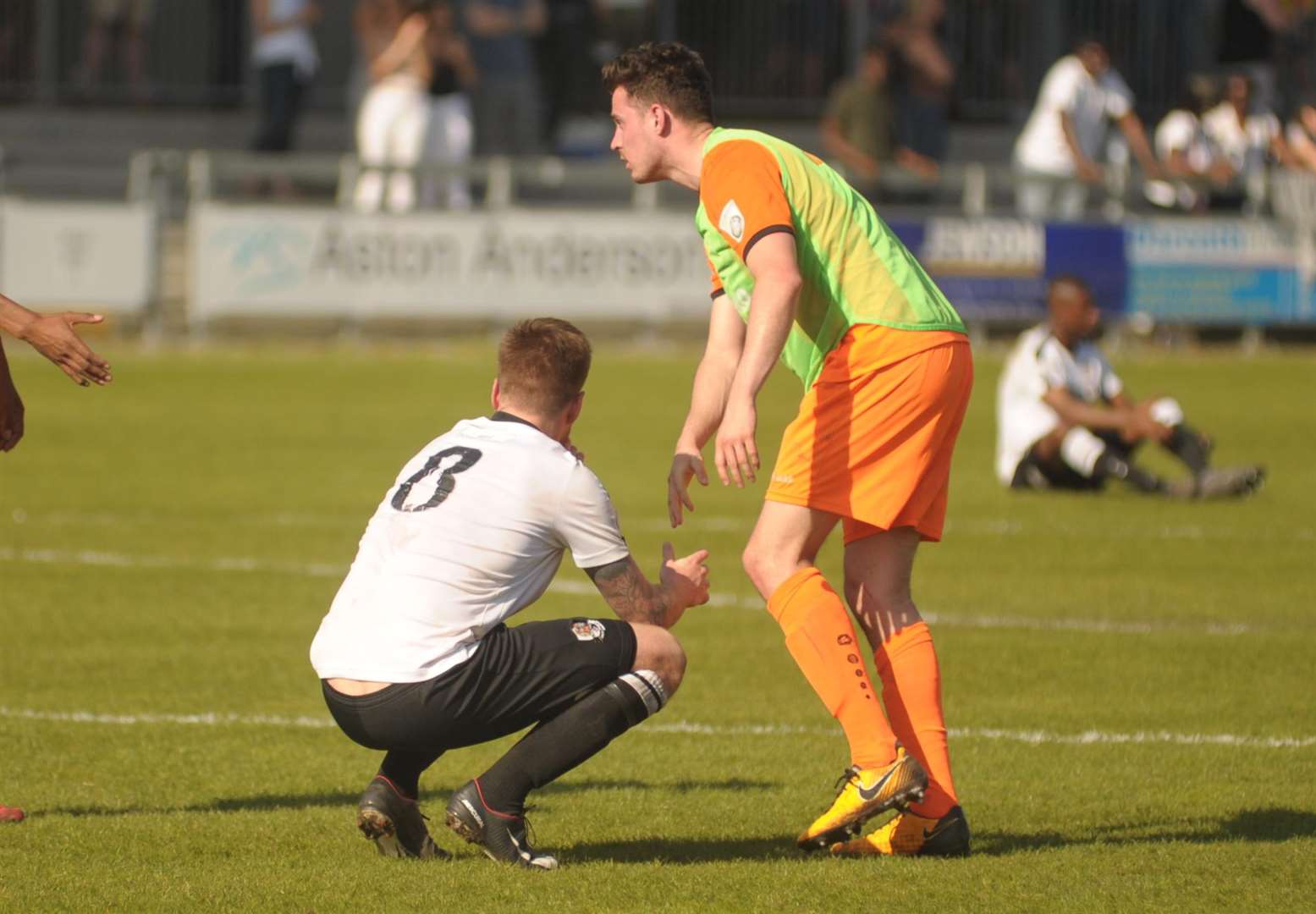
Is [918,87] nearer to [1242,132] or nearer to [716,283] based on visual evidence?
[1242,132]

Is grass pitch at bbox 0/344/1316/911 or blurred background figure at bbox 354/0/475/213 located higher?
blurred background figure at bbox 354/0/475/213

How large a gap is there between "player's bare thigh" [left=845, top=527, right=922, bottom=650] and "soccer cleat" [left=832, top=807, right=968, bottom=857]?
1.62 feet

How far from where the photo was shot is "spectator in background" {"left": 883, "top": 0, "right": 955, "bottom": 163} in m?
24.4

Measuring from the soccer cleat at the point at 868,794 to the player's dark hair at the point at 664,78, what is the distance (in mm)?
1758

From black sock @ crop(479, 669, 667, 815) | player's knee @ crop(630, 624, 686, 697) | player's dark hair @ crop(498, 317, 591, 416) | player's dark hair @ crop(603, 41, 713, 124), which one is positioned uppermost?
player's dark hair @ crop(603, 41, 713, 124)

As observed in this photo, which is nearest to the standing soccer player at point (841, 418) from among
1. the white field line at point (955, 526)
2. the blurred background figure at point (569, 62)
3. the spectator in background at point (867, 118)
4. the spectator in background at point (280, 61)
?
the white field line at point (955, 526)

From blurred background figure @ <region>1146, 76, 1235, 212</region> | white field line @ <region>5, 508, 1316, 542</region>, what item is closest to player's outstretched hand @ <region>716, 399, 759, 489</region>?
white field line @ <region>5, 508, 1316, 542</region>

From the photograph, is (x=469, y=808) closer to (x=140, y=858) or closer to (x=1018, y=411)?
(x=140, y=858)

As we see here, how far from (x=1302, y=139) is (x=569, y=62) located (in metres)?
9.70

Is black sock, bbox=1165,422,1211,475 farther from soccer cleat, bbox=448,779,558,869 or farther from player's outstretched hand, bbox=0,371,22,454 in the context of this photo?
player's outstretched hand, bbox=0,371,22,454

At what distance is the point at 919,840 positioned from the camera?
19.6 ft

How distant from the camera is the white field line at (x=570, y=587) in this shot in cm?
979

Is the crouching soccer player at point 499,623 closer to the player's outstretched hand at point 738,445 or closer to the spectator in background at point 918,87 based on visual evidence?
the player's outstretched hand at point 738,445

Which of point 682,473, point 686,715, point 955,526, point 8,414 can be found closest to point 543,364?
point 682,473
